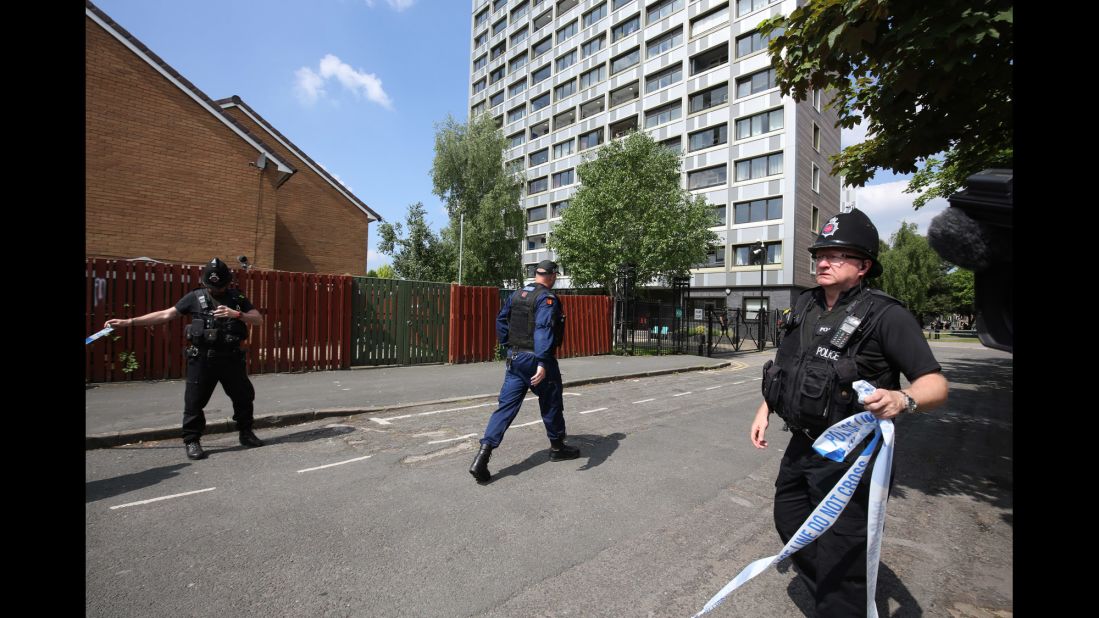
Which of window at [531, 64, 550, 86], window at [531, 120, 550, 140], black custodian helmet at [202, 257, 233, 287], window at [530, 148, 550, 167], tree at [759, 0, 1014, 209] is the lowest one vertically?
black custodian helmet at [202, 257, 233, 287]

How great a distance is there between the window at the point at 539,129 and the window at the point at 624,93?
8.23 m

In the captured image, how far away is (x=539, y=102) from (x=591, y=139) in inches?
357

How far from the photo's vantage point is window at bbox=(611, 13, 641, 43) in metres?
38.9

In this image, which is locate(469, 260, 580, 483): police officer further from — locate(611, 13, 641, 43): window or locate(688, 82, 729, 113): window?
locate(611, 13, 641, 43): window

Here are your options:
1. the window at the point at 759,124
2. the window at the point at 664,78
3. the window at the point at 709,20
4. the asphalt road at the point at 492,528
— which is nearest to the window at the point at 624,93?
the window at the point at 664,78

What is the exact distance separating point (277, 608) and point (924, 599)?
129 inches

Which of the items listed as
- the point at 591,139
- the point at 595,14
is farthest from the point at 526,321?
the point at 595,14

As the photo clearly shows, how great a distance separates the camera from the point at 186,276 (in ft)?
27.8

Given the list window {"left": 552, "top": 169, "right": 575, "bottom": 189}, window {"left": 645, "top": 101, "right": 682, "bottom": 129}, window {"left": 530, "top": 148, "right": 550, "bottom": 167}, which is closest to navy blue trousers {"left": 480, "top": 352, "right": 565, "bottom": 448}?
window {"left": 645, "top": 101, "right": 682, "bottom": 129}

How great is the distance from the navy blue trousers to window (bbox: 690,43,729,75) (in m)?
36.3

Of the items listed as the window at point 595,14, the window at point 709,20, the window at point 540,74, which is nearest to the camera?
the window at point 709,20

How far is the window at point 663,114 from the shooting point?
36.3 meters

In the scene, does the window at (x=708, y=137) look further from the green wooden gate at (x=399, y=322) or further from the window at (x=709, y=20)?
the green wooden gate at (x=399, y=322)
